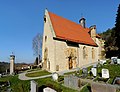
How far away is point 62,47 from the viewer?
32281 mm

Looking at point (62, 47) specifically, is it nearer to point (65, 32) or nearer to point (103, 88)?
point (65, 32)

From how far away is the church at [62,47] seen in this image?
31328mm

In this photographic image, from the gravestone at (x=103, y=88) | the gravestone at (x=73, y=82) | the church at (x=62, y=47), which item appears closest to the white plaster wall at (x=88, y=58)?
the church at (x=62, y=47)

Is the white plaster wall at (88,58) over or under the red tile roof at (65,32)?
under

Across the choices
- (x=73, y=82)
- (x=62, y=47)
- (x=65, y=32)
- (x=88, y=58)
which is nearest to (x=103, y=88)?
(x=73, y=82)

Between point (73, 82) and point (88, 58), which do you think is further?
point (88, 58)

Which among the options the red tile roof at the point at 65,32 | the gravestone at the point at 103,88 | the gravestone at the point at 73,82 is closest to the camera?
the gravestone at the point at 103,88

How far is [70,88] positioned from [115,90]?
541cm

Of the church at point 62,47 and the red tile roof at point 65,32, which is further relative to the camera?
the red tile roof at point 65,32

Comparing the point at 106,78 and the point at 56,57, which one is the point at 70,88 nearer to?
the point at 106,78

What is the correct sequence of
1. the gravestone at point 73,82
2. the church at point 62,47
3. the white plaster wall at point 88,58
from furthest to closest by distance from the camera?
the white plaster wall at point 88,58
the church at point 62,47
the gravestone at point 73,82

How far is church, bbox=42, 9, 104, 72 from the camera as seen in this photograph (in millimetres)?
31328

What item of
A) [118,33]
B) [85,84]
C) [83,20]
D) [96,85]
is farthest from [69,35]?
[96,85]

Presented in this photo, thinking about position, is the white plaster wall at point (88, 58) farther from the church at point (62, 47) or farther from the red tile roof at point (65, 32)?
the red tile roof at point (65, 32)
